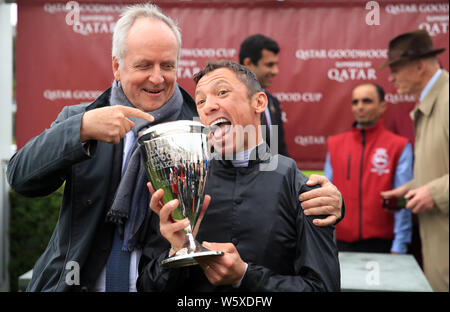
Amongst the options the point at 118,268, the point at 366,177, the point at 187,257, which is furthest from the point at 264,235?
the point at 366,177

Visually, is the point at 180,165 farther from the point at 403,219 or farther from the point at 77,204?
the point at 403,219

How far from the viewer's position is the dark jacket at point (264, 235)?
53.1 inches

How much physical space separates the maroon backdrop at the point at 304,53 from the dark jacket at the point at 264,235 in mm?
2354

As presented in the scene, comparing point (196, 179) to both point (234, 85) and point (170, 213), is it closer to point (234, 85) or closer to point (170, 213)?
point (170, 213)

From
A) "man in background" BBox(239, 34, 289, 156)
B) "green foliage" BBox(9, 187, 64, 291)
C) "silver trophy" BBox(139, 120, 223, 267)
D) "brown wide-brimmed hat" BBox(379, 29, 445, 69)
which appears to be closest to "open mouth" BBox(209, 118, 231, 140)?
"silver trophy" BBox(139, 120, 223, 267)

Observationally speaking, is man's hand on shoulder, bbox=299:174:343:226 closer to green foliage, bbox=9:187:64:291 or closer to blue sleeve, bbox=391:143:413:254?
blue sleeve, bbox=391:143:413:254

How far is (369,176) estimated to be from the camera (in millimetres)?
3443

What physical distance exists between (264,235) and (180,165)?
0.34 meters

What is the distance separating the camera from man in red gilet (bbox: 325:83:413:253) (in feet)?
11.1

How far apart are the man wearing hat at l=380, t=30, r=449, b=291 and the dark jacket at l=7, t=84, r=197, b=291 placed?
2.25 meters

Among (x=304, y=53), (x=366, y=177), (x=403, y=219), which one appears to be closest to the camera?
(x=366, y=177)

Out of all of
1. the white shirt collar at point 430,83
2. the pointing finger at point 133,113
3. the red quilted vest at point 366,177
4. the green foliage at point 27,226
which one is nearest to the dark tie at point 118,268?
the pointing finger at point 133,113
